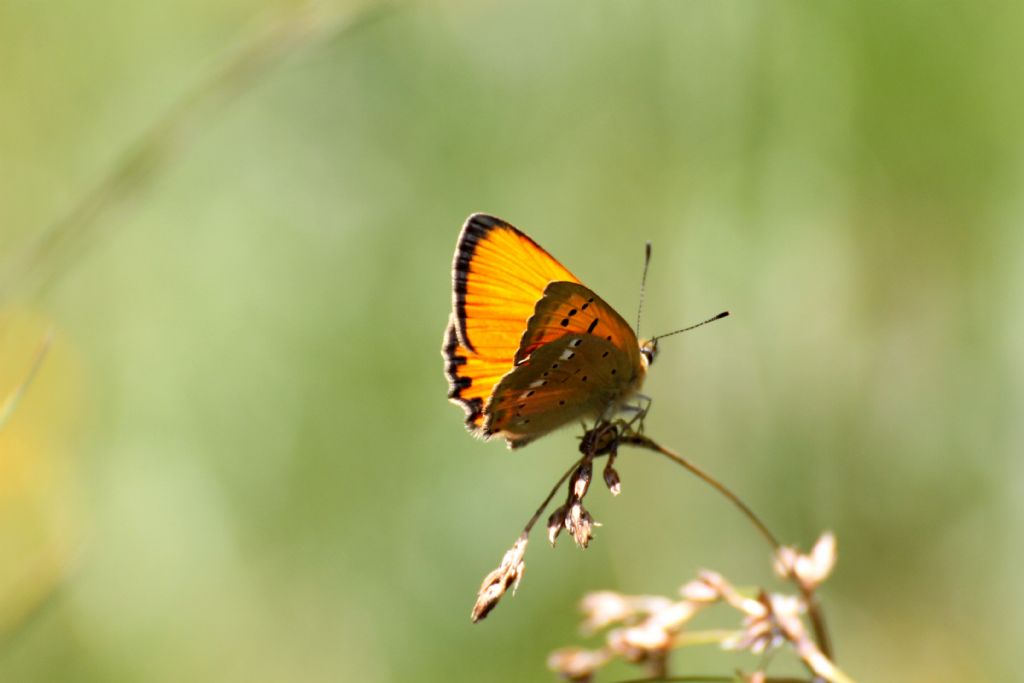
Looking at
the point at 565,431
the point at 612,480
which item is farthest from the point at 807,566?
the point at 565,431

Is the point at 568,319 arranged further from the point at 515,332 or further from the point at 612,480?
the point at 612,480

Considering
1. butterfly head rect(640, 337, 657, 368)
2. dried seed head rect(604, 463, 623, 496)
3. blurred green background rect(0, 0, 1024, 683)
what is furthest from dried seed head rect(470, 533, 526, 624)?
blurred green background rect(0, 0, 1024, 683)

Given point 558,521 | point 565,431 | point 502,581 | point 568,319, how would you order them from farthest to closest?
point 565,431 → point 568,319 → point 558,521 → point 502,581

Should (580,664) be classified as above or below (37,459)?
below

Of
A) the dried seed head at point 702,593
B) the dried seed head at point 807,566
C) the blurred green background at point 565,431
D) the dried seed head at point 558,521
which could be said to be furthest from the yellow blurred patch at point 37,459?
the dried seed head at point 807,566

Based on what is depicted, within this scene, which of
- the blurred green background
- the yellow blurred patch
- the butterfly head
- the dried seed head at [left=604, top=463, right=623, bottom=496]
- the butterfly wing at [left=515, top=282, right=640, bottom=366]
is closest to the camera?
the dried seed head at [left=604, top=463, right=623, bottom=496]

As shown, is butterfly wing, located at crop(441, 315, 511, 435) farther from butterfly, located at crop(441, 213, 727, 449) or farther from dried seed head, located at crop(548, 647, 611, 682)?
dried seed head, located at crop(548, 647, 611, 682)

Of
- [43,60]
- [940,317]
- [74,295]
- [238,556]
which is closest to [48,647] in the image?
[238,556]
